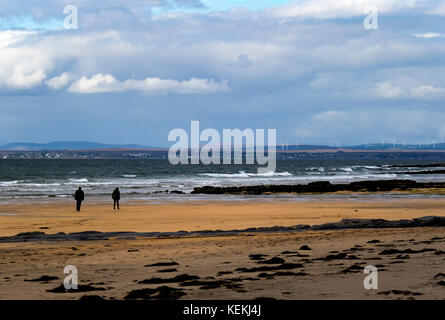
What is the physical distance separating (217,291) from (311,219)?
55.7 feet

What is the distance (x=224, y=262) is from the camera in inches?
548

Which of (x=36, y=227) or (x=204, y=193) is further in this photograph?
(x=204, y=193)

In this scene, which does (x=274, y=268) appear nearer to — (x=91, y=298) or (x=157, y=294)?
(x=157, y=294)

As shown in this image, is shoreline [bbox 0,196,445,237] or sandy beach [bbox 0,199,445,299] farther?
→ shoreline [bbox 0,196,445,237]

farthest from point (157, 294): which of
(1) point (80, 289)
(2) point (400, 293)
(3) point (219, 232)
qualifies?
(3) point (219, 232)

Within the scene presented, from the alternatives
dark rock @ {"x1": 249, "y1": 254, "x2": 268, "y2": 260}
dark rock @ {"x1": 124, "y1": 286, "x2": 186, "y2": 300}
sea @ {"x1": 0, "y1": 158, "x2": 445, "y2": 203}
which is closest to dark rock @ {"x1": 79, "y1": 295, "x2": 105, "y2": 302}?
dark rock @ {"x1": 124, "y1": 286, "x2": 186, "y2": 300}

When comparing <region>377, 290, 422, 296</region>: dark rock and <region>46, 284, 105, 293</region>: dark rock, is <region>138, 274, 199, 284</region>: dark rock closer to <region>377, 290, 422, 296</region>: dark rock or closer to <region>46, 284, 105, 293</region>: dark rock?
<region>46, 284, 105, 293</region>: dark rock

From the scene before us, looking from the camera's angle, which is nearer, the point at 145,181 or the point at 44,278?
the point at 44,278

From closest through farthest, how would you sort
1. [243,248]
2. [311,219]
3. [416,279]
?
1. [416,279]
2. [243,248]
3. [311,219]

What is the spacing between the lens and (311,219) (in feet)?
87.4

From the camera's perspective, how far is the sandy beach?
10.1m
